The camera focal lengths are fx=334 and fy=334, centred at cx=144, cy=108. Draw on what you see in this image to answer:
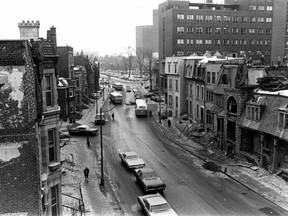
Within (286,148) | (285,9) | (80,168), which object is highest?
(285,9)

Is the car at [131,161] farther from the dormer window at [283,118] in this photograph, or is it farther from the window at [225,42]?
the window at [225,42]

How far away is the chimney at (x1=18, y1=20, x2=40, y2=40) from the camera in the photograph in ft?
58.6

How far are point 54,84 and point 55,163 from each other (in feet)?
14.5

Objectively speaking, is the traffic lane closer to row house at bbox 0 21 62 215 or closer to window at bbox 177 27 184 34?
Result: row house at bbox 0 21 62 215

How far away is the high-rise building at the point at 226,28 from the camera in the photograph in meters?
92.5

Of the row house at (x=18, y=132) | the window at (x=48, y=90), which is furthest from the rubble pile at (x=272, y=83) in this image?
the row house at (x=18, y=132)

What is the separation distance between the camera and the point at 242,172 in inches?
1256

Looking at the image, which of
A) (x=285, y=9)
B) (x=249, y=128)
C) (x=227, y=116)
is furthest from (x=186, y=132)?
(x=285, y=9)

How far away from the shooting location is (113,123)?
2215 inches

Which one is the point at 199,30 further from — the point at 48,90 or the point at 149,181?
the point at 48,90

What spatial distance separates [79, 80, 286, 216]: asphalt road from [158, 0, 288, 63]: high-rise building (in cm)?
5171

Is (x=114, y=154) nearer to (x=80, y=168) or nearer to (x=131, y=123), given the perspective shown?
(x=80, y=168)

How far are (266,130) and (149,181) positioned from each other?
12.0 meters

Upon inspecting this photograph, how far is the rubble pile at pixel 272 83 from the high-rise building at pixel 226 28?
56429mm
